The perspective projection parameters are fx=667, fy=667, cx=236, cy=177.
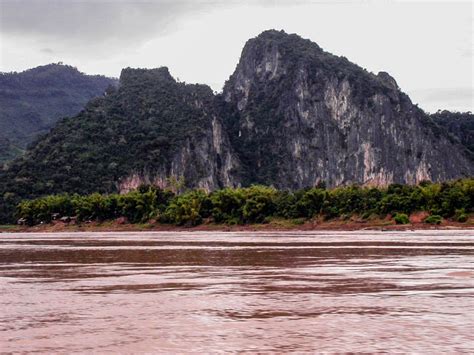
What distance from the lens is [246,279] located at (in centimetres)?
2162

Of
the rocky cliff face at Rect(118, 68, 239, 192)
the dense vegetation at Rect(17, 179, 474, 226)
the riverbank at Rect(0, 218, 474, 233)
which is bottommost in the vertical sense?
the riverbank at Rect(0, 218, 474, 233)

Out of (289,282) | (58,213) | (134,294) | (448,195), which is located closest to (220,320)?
(134,294)

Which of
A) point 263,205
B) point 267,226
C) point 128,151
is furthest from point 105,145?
point 267,226

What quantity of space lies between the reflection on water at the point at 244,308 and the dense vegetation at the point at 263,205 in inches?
2022

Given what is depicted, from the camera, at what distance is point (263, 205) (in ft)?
302

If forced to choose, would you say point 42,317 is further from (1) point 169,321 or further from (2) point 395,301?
(2) point 395,301

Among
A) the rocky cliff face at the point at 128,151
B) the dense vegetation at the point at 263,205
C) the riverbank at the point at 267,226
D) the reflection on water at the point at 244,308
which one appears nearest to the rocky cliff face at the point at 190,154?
the rocky cliff face at the point at 128,151

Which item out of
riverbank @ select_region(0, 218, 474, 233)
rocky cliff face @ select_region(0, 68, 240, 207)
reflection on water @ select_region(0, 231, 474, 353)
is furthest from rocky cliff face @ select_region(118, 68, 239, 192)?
reflection on water @ select_region(0, 231, 474, 353)

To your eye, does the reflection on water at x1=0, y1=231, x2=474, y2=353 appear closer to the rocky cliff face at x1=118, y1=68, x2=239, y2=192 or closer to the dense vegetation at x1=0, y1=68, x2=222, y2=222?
the dense vegetation at x1=0, y1=68, x2=222, y2=222

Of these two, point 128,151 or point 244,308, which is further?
point 128,151

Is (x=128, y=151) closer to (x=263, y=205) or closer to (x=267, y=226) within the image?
(x=263, y=205)

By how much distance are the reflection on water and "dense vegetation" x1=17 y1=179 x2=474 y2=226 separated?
51.4 metres

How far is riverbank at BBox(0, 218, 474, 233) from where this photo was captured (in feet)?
240

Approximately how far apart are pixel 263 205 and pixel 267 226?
4.94 m
